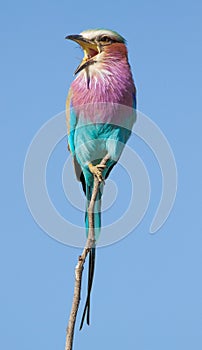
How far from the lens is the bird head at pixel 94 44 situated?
4.39m

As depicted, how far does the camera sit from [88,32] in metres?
4.46

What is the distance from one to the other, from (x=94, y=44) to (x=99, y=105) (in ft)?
1.37

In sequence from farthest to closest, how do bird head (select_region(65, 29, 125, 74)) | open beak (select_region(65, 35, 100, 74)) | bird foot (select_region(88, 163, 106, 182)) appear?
bird head (select_region(65, 29, 125, 74)), open beak (select_region(65, 35, 100, 74)), bird foot (select_region(88, 163, 106, 182))

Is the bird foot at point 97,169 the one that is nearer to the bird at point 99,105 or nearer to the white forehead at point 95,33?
the bird at point 99,105

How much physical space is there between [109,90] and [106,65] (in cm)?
18

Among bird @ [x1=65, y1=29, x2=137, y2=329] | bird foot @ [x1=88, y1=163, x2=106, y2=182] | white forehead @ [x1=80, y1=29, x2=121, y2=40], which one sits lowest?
bird foot @ [x1=88, y1=163, x2=106, y2=182]

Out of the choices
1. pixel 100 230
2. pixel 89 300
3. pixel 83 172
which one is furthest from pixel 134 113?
pixel 89 300

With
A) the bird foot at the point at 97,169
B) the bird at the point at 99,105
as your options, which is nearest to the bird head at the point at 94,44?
the bird at the point at 99,105

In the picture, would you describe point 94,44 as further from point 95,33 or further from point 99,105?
point 99,105

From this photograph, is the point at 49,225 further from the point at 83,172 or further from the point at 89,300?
the point at 83,172

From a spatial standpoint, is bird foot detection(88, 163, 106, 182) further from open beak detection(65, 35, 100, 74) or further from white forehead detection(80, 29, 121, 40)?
white forehead detection(80, 29, 121, 40)

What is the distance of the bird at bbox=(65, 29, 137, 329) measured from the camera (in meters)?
4.48

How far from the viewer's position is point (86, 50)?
4504 millimetres

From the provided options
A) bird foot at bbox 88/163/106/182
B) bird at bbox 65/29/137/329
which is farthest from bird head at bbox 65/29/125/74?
bird foot at bbox 88/163/106/182
